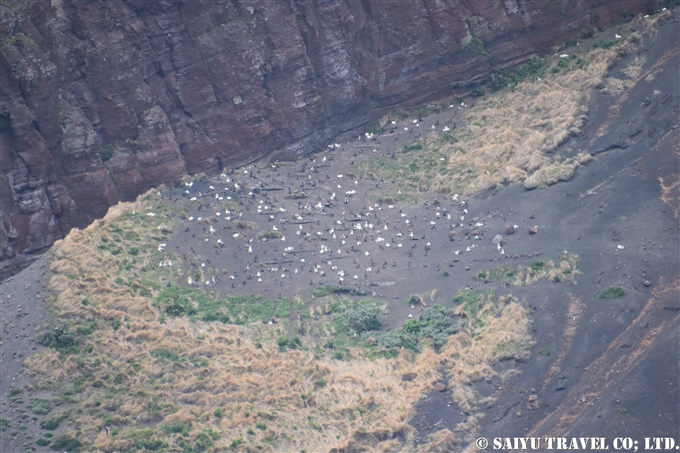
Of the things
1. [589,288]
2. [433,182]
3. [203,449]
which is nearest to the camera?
[203,449]

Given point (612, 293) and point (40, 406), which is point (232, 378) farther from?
point (612, 293)

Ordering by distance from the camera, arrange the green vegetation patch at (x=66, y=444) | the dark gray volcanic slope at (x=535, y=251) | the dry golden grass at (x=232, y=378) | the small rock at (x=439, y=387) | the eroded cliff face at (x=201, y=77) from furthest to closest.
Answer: the eroded cliff face at (x=201, y=77), the small rock at (x=439, y=387), the dry golden grass at (x=232, y=378), the green vegetation patch at (x=66, y=444), the dark gray volcanic slope at (x=535, y=251)

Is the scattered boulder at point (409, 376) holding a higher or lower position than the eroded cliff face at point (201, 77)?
lower

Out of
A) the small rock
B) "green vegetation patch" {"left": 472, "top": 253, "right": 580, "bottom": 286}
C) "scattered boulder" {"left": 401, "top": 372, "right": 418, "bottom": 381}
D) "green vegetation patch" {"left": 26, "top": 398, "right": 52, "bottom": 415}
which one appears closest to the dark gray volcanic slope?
the small rock

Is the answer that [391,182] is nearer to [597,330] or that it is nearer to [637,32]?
[637,32]

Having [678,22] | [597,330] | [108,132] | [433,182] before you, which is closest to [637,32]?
[678,22]

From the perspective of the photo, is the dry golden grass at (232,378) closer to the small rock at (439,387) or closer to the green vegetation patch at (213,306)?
the small rock at (439,387)

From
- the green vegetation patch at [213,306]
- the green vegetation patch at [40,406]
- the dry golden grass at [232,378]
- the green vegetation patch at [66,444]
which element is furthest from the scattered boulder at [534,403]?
the green vegetation patch at [40,406]

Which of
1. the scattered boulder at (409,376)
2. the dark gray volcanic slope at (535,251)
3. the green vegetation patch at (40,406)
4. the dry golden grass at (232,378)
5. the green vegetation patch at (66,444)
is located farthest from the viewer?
the scattered boulder at (409,376)
